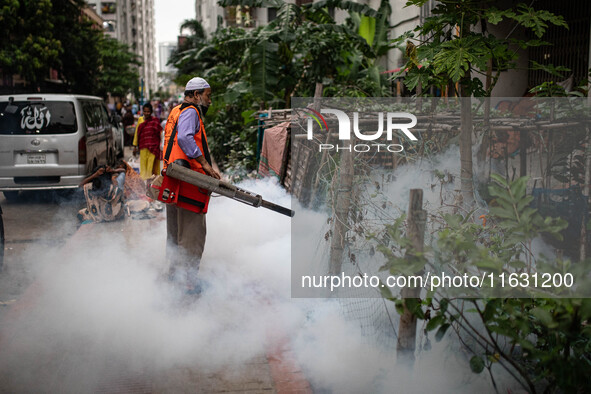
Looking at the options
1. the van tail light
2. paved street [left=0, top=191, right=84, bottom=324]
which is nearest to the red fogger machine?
paved street [left=0, top=191, right=84, bottom=324]

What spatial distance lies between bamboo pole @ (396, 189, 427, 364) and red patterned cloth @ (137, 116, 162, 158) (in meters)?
8.81

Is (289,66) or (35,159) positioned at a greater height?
(289,66)

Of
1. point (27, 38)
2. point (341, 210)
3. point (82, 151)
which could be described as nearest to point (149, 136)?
point (82, 151)

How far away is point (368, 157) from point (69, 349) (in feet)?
8.07

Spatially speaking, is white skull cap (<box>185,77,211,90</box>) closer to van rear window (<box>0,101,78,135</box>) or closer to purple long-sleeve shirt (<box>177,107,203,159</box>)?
purple long-sleeve shirt (<box>177,107,203,159</box>)

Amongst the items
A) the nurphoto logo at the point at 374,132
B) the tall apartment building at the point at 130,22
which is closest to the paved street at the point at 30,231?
the nurphoto logo at the point at 374,132

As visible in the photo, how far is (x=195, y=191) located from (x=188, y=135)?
48cm

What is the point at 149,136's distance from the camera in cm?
1140

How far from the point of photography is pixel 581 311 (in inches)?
100

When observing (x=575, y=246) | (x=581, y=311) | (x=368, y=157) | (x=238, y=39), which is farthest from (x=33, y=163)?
(x=581, y=311)

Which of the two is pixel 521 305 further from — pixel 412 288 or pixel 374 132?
pixel 374 132

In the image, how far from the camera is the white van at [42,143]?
10.4 meters

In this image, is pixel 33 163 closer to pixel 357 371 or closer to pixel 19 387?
pixel 19 387

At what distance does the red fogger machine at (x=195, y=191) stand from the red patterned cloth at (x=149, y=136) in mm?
6333
